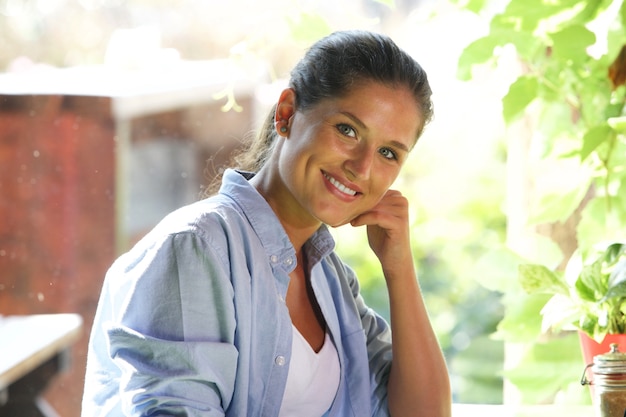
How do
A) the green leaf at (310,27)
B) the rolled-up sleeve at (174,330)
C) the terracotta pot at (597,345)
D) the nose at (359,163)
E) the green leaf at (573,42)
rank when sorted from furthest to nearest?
the green leaf at (310,27), the green leaf at (573,42), the terracotta pot at (597,345), the nose at (359,163), the rolled-up sleeve at (174,330)

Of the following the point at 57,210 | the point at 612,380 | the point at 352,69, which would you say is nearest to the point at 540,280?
the point at 612,380

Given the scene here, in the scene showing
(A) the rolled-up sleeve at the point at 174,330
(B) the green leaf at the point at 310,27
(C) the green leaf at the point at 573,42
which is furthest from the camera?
(B) the green leaf at the point at 310,27

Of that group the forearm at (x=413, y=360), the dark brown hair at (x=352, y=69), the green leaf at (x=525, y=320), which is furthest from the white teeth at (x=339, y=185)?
the green leaf at (x=525, y=320)

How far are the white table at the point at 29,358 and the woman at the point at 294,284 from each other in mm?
589

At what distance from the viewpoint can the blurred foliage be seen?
5.33ft

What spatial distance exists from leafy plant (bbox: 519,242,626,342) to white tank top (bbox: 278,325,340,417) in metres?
0.37

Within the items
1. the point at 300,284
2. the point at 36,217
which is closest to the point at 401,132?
the point at 300,284

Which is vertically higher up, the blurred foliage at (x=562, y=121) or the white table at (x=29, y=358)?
the blurred foliage at (x=562, y=121)

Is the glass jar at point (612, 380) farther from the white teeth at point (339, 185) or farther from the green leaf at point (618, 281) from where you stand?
the white teeth at point (339, 185)

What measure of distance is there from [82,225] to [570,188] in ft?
3.35

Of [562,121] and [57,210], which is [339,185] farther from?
[57,210]

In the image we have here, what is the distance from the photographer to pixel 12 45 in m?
1.91

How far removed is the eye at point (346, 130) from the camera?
1.30 m

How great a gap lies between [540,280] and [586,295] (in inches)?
3.2
